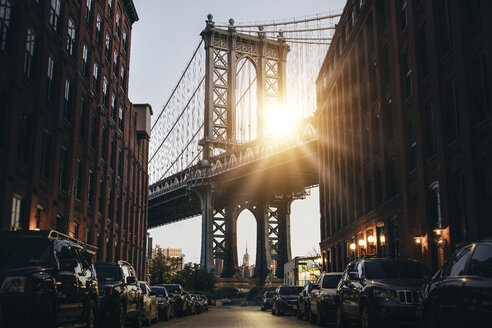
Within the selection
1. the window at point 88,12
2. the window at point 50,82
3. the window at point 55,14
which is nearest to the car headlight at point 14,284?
the window at point 50,82

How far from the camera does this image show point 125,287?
16.1 meters

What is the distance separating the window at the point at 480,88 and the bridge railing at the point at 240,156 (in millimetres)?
41089

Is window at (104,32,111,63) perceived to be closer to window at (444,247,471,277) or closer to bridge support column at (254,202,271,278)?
window at (444,247,471,277)

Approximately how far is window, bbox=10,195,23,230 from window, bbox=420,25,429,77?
16.9 meters

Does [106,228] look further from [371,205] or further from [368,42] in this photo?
[368,42]

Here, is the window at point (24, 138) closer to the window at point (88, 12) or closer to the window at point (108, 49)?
the window at point (88, 12)

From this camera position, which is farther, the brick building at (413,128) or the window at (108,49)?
the window at (108,49)

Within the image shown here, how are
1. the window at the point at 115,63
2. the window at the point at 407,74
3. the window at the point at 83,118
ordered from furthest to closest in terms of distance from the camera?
the window at the point at 115,63 → the window at the point at 83,118 → the window at the point at 407,74

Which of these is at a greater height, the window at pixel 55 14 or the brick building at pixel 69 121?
the window at pixel 55 14

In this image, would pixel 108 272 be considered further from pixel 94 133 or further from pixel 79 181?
pixel 94 133

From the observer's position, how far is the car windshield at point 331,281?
2051 centimetres

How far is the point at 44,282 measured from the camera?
33.1 feet

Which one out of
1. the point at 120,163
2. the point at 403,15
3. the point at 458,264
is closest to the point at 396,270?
the point at 458,264

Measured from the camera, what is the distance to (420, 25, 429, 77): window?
26631 millimetres
